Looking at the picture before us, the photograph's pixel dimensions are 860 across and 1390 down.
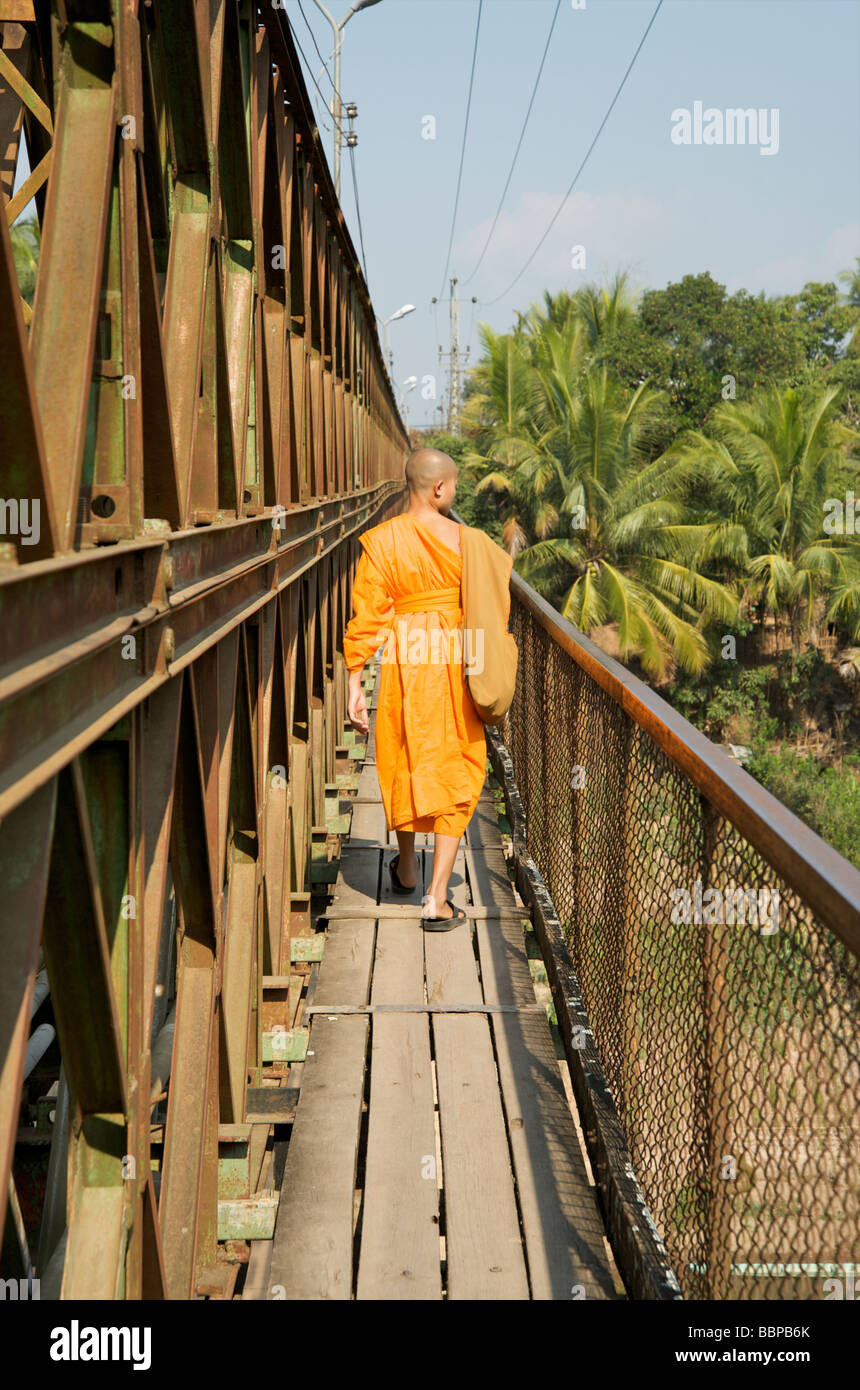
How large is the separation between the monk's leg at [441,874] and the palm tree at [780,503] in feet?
67.0

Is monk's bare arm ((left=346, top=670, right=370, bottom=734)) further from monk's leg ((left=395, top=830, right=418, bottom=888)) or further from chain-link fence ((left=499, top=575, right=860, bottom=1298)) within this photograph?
chain-link fence ((left=499, top=575, right=860, bottom=1298))

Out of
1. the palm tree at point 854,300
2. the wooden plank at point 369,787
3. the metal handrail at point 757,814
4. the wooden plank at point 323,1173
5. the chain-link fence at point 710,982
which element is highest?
the palm tree at point 854,300

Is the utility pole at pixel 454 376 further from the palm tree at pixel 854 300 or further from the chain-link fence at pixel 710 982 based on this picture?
the chain-link fence at pixel 710 982

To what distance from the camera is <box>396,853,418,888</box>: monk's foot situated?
4.93m

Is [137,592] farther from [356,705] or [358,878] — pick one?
[358,878]

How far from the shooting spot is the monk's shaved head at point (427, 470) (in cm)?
443

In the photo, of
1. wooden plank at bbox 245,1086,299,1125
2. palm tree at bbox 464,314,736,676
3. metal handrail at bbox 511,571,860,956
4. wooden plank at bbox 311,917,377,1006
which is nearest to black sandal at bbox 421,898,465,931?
wooden plank at bbox 311,917,377,1006

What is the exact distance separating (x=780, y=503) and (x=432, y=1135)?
22589mm

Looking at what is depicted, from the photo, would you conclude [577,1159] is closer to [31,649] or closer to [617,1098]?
[617,1098]

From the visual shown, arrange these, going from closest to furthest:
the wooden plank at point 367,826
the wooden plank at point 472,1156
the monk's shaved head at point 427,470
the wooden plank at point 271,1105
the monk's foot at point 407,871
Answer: the wooden plank at point 472,1156 < the wooden plank at point 271,1105 < the monk's shaved head at point 427,470 < the monk's foot at point 407,871 < the wooden plank at point 367,826

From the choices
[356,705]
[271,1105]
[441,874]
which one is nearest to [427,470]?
[356,705]

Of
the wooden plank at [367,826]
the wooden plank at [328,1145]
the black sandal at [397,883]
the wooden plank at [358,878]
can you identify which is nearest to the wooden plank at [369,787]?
the wooden plank at [367,826]
